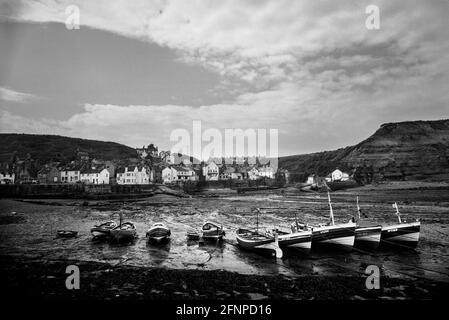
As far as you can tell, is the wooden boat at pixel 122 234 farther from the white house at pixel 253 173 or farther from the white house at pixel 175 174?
the white house at pixel 253 173

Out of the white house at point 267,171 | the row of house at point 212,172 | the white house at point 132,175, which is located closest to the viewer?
the white house at point 132,175

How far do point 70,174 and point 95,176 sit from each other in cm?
1387

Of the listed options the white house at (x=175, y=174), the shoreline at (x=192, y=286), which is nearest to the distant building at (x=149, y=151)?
the white house at (x=175, y=174)

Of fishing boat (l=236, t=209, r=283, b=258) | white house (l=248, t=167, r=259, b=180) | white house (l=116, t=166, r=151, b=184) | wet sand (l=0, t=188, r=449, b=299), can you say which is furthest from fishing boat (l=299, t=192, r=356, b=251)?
white house (l=248, t=167, r=259, b=180)

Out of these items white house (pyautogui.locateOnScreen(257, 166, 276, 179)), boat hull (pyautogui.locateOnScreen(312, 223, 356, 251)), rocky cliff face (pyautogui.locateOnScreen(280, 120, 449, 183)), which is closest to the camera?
boat hull (pyautogui.locateOnScreen(312, 223, 356, 251))

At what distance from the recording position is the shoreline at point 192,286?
580 inches

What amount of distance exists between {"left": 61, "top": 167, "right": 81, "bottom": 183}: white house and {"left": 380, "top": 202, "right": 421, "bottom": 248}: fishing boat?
109924 millimetres

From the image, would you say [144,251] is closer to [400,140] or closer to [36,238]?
[36,238]

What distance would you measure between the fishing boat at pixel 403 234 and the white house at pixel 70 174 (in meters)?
110

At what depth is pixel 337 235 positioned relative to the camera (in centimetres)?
2334

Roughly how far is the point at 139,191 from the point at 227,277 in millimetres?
79828

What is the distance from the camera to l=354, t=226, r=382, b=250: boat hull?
2450 centimetres

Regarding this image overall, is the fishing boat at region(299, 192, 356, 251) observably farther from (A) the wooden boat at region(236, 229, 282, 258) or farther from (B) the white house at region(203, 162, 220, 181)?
(B) the white house at region(203, 162, 220, 181)

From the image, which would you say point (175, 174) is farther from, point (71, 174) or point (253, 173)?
point (253, 173)
